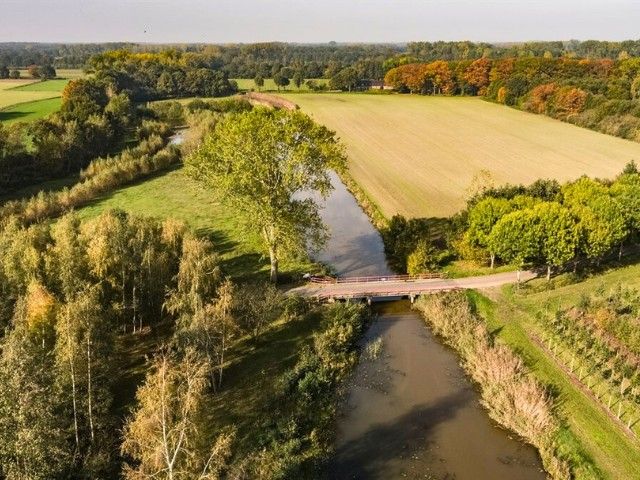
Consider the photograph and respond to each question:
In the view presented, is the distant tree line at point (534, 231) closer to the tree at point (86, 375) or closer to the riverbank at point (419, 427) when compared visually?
the riverbank at point (419, 427)

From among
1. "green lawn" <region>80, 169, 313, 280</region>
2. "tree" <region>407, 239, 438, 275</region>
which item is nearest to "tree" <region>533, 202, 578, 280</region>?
"tree" <region>407, 239, 438, 275</region>

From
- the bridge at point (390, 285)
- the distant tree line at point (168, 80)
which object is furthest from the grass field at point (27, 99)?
the bridge at point (390, 285)

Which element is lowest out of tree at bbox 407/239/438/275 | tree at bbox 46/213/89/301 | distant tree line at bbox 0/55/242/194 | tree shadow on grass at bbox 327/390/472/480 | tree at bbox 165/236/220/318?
tree shadow on grass at bbox 327/390/472/480

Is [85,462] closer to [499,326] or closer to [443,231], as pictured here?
[499,326]

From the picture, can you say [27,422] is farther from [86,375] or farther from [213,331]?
[213,331]

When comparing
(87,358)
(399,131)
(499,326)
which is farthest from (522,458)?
(399,131)

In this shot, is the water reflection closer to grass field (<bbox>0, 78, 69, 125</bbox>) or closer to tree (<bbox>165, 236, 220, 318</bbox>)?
tree (<bbox>165, 236, 220, 318</bbox>)
